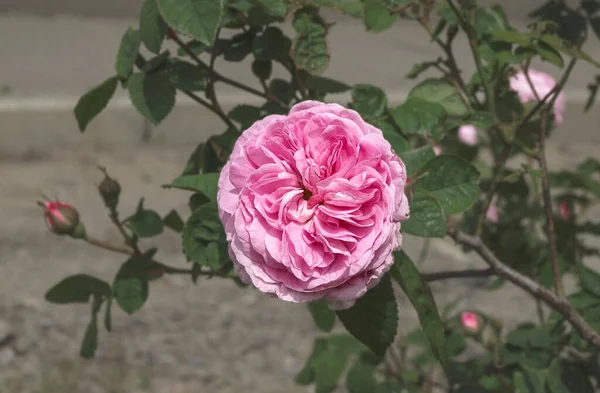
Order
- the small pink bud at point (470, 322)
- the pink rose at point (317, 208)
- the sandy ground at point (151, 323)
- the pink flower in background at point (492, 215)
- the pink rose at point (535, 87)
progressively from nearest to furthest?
the pink rose at point (317, 208) → the pink rose at point (535, 87) → the small pink bud at point (470, 322) → the pink flower in background at point (492, 215) → the sandy ground at point (151, 323)

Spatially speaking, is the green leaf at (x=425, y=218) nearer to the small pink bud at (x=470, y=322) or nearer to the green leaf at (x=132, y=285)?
the green leaf at (x=132, y=285)

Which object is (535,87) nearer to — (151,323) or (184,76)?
(184,76)

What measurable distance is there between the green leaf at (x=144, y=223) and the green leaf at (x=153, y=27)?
182 mm

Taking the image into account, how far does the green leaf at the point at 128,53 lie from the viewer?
672 millimetres

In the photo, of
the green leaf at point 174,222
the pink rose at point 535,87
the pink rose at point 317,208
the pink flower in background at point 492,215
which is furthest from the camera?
the pink flower in background at point 492,215

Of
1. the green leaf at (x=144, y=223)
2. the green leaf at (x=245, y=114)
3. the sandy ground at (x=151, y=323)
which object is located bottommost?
the sandy ground at (x=151, y=323)

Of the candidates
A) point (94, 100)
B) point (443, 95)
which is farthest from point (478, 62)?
point (94, 100)

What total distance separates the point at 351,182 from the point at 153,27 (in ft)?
0.80

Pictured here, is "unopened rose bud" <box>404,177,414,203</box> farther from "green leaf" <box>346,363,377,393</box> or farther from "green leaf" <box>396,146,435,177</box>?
"green leaf" <box>346,363,377,393</box>

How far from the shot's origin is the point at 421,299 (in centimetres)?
54

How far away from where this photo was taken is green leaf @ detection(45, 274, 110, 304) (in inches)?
30.5

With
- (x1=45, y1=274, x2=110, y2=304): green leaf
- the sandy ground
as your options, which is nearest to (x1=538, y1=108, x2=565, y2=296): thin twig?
(x1=45, y1=274, x2=110, y2=304): green leaf

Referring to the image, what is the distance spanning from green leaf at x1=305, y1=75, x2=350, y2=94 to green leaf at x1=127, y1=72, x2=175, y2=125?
0.14 metres

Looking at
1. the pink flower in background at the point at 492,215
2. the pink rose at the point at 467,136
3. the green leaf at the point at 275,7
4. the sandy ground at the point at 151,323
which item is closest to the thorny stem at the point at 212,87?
the green leaf at the point at 275,7
